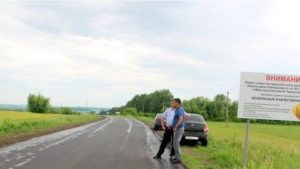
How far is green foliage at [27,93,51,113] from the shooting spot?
103 m

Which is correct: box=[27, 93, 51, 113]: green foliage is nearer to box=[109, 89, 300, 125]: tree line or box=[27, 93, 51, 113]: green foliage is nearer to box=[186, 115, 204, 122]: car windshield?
box=[109, 89, 300, 125]: tree line

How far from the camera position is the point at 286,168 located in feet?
28.2

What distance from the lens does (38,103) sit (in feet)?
338

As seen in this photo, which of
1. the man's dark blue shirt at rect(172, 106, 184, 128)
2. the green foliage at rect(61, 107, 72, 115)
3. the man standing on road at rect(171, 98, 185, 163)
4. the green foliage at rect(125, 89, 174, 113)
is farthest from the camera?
the green foliage at rect(125, 89, 174, 113)

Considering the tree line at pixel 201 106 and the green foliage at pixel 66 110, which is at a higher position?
the tree line at pixel 201 106

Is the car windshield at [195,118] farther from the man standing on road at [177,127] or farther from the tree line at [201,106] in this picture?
the tree line at [201,106]

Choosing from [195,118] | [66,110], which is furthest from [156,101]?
[195,118]

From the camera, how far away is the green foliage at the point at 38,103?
103 meters

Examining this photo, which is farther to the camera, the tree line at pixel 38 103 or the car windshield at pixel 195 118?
the tree line at pixel 38 103

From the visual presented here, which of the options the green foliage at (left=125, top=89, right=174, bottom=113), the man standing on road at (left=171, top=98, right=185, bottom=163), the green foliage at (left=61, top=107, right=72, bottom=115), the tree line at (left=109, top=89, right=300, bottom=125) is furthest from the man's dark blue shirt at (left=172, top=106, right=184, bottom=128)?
the green foliage at (left=125, top=89, right=174, bottom=113)

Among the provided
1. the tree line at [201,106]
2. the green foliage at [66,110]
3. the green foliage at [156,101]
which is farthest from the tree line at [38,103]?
the green foliage at [156,101]

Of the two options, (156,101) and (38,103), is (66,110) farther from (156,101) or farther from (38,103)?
(156,101)

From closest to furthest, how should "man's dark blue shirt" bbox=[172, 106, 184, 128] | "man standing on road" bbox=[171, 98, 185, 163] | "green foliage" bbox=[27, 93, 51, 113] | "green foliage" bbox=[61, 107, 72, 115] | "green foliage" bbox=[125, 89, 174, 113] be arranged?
"man standing on road" bbox=[171, 98, 185, 163], "man's dark blue shirt" bbox=[172, 106, 184, 128], "green foliage" bbox=[27, 93, 51, 113], "green foliage" bbox=[61, 107, 72, 115], "green foliage" bbox=[125, 89, 174, 113]

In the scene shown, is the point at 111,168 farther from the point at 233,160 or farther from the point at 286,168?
the point at 286,168
